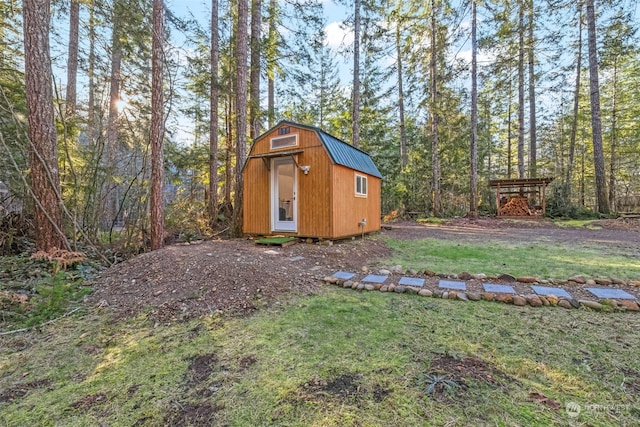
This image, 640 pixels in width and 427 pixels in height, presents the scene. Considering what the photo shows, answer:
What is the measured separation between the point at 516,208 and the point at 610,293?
11.1 meters

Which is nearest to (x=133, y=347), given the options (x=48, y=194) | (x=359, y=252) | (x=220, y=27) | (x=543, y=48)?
(x=48, y=194)

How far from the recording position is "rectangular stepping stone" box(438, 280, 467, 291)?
10.5ft

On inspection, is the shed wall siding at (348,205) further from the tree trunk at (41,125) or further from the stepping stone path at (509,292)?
the tree trunk at (41,125)

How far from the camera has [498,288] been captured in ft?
10.3

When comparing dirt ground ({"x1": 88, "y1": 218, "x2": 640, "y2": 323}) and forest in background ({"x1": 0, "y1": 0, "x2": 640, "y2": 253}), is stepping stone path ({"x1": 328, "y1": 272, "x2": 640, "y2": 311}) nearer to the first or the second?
dirt ground ({"x1": 88, "y1": 218, "x2": 640, "y2": 323})

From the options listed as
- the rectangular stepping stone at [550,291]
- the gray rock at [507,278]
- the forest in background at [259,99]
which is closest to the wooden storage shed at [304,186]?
the forest in background at [259,99]

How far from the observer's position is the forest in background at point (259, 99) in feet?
16.4

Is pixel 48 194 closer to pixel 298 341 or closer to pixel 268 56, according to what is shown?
pixel 298 341

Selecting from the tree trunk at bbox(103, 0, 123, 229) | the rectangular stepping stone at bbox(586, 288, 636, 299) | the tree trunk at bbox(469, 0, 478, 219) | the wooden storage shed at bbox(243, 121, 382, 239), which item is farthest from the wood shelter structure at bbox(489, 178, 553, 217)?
the tree trunk at bbox(103, 0, 123, 229)

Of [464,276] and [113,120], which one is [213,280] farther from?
[113,120]

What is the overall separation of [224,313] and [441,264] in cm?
341

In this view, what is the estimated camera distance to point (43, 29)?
13.4 feet

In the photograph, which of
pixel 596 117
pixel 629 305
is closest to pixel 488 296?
pixel 629 305

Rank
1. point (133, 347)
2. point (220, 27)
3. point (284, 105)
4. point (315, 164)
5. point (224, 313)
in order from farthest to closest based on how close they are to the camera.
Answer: point (284, 105)
point (220, 27)
point (315, 164)
point (224, 313)
point (133, 347)
